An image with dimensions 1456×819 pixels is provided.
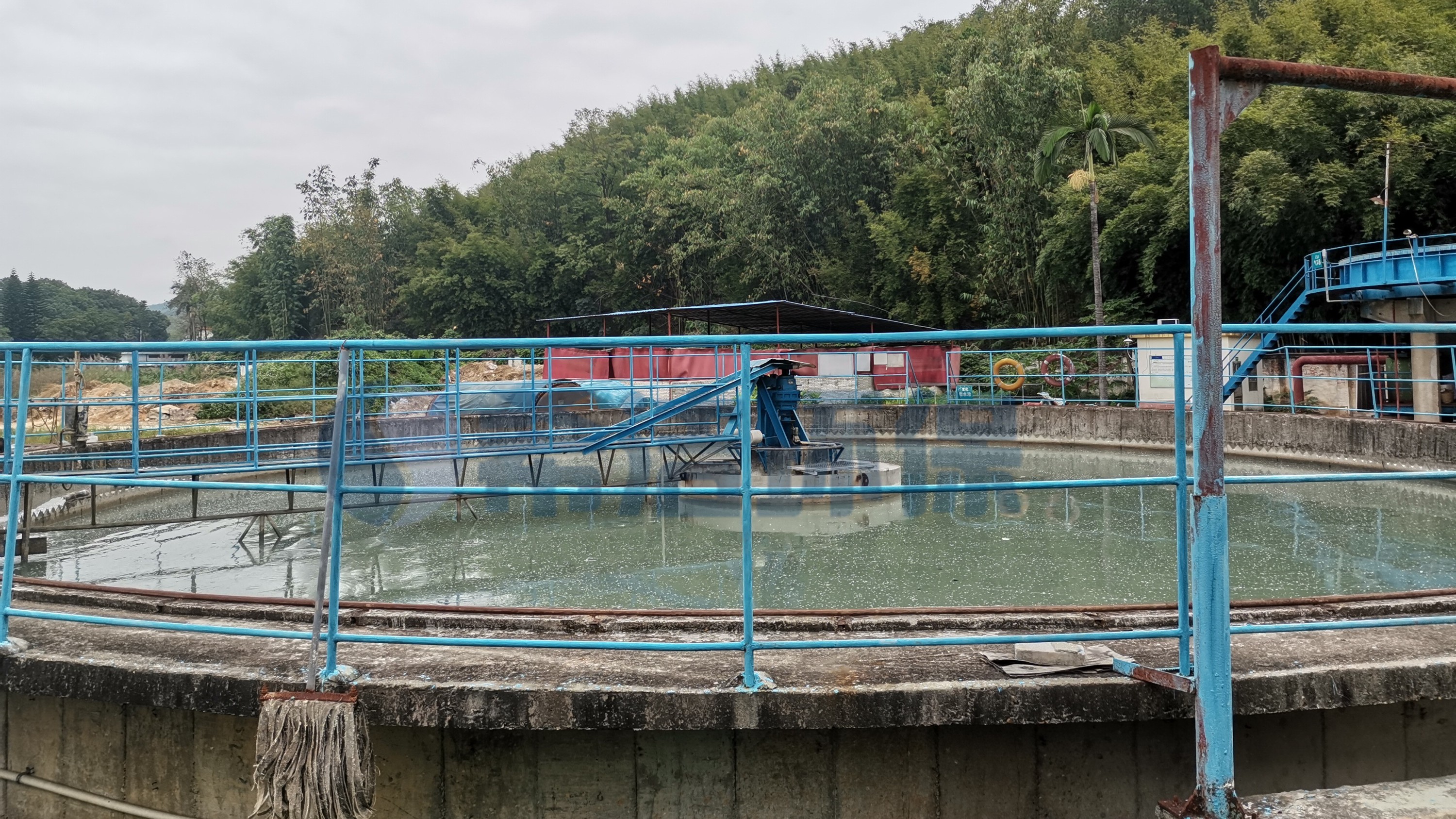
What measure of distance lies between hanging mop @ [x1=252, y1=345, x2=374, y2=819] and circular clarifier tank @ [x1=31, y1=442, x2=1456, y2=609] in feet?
7.52

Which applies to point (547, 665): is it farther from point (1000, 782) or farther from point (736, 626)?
point (1000, 782)

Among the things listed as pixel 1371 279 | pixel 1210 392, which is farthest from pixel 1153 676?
pixel 1371 279

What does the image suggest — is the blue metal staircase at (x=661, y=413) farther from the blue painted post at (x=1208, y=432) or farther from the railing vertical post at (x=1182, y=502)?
the blue painted post at (x=1208, y=432)

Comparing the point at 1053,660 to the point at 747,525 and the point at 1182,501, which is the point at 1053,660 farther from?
the point at 747,525

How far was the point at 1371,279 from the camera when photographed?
14.8 meters

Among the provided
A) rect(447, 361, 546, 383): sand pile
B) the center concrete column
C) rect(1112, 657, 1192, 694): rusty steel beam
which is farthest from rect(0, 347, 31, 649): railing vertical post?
rect(447, 361, 546, 383): sand pile

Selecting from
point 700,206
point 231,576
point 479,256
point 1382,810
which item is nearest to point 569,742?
point 1382,810

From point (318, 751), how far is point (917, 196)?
33.1m

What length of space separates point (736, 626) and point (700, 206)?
39191 mm

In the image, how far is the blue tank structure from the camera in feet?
43.7

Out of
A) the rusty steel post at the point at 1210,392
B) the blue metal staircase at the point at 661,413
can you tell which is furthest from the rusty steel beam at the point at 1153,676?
the blue metal staircase at the point at 661,413

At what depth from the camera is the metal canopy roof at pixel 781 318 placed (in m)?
20.8

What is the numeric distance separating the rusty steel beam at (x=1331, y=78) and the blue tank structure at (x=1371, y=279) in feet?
34.0

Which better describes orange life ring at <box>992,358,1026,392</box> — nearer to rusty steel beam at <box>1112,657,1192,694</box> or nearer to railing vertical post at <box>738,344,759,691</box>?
rusty steel beam at <box>1112,657,1192,694</box>
